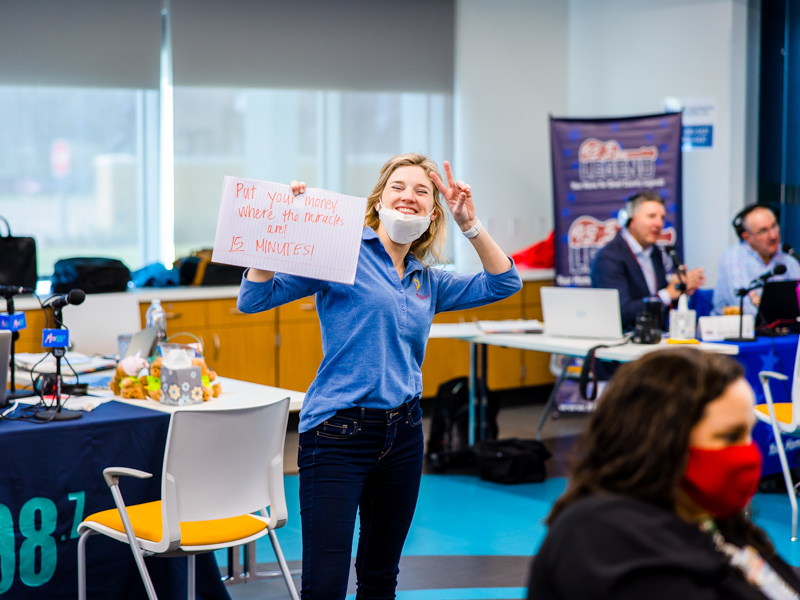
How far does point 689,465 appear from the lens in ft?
3.69

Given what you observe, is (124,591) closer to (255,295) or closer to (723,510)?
(255,295)

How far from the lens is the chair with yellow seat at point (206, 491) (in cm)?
255

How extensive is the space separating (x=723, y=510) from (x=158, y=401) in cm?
235

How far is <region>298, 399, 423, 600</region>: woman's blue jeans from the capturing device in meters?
2.04

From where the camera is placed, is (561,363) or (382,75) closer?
(561,363)

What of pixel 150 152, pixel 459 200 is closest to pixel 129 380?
pixel 459 200

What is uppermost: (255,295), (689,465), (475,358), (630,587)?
(255,295)

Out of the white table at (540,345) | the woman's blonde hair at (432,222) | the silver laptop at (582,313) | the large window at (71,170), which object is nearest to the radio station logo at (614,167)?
the white table at (540,345)

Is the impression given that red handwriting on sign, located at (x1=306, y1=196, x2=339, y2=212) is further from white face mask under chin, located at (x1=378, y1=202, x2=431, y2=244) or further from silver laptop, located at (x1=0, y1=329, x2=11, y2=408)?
silver laptop, located at (x1=0, y1=329, x2=11, y2=408)

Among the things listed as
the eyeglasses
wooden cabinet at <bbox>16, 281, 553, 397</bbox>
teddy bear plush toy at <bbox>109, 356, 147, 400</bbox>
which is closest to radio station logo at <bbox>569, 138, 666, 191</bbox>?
wooden cabinet at <bbox>16, 281, 553, 397</bbox>

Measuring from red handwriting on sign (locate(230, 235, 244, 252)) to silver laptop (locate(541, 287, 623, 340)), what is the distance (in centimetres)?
285

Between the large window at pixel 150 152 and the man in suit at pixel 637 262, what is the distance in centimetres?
239

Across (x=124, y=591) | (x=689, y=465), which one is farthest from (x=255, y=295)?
(x=124, y=591)

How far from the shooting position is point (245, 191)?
215 cm
